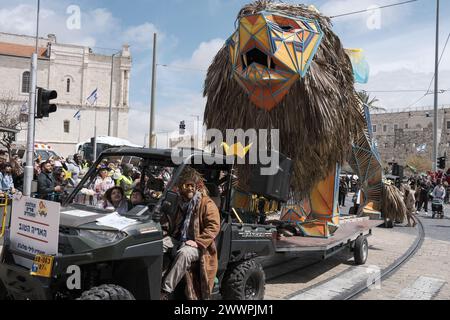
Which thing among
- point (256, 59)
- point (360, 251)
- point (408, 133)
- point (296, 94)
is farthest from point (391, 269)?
point (408, 133)

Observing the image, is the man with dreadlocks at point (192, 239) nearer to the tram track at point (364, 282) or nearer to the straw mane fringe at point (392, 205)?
the tram track at point (364, 282)

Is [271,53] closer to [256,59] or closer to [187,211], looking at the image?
[256,59]

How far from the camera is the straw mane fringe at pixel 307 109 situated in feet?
22.3

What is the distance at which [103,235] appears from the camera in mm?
3789

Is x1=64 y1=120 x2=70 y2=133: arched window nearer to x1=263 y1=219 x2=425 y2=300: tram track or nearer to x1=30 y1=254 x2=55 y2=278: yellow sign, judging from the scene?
x1=263 y1=219 x2=425 y2=300: tram track

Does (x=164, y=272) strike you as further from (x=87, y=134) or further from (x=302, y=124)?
(x=87, y=134)

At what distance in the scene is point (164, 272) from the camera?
451cm

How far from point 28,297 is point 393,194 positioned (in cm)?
1001

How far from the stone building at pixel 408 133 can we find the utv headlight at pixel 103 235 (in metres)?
70.1

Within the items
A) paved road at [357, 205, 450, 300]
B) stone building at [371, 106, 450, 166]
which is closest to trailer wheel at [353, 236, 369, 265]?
paved road at [357, 205, 450, 300]

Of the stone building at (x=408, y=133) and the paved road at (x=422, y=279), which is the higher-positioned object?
the stone building at (x=408, y=133)

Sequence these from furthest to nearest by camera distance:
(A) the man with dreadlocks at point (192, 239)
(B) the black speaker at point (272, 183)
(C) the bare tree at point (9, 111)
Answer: (C) the bare tree at point (9, 111)
(B) the black speaker at point (272, 183)
(A) the man with dreadlocks at point (192, 239)

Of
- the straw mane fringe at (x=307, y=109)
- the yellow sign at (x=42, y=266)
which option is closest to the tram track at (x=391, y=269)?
the straw mane fringe at (x=307, y=109)

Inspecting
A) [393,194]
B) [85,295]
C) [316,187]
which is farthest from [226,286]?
[393,194]
